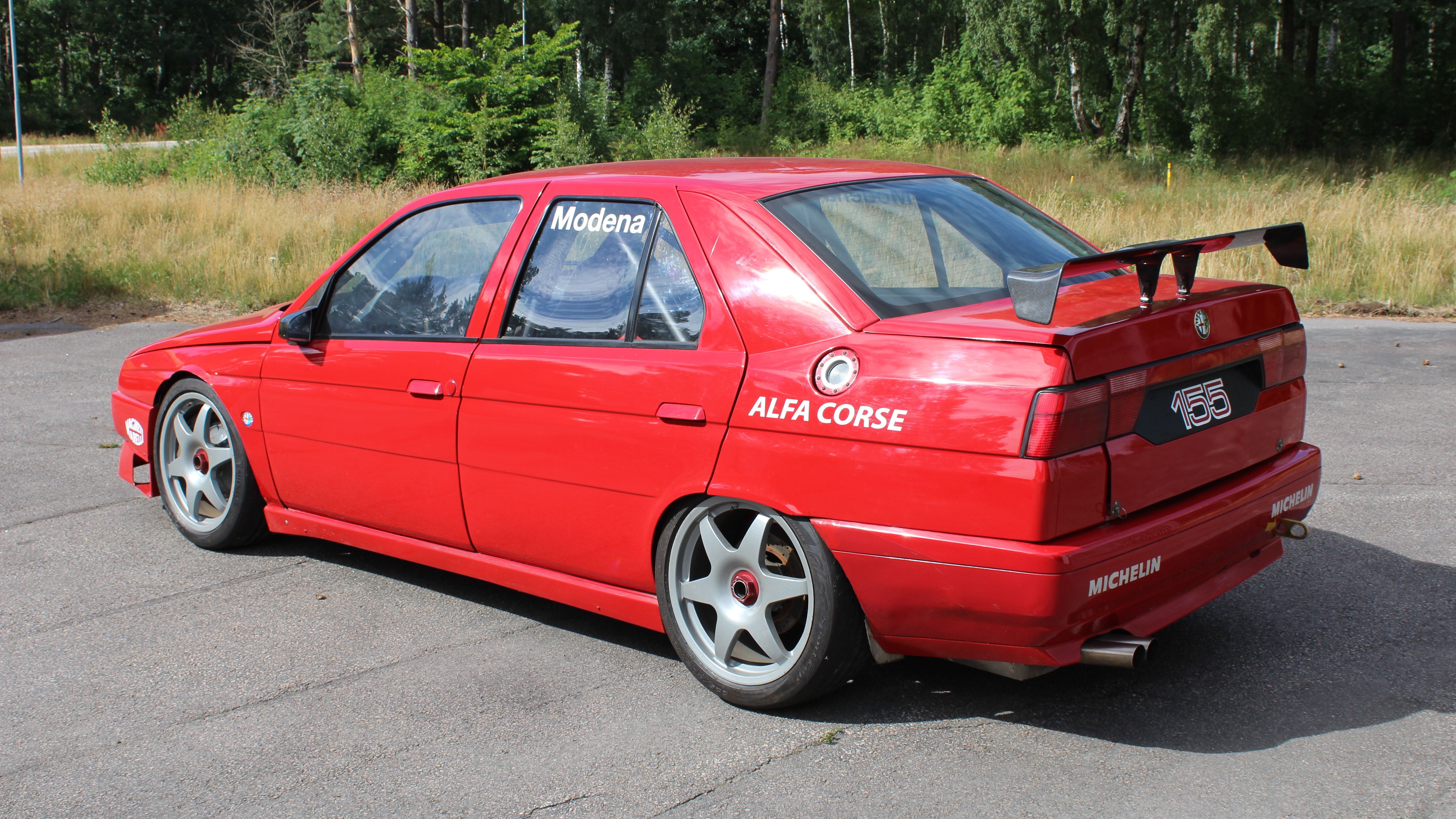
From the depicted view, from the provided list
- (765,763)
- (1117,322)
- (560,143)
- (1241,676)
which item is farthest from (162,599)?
(560,143)

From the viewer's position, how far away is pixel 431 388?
3.89 m

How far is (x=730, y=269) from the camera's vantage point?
327cm

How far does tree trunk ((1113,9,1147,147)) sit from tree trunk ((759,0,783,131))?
16292mm

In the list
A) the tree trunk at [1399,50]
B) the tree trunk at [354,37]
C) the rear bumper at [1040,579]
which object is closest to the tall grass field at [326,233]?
the rear bumper at [1040,579]

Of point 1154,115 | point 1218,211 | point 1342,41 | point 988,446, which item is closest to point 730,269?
point 988,446

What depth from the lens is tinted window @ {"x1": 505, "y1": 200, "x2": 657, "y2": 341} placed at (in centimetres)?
353

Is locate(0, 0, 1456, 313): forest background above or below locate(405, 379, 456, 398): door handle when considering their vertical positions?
above

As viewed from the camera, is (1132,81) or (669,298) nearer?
(669,298)

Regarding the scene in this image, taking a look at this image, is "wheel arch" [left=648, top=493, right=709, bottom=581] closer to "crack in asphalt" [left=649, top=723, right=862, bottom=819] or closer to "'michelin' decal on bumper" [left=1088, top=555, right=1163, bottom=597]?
"crack in asphalt" [left=649, top=723, right=862, bottom=819]

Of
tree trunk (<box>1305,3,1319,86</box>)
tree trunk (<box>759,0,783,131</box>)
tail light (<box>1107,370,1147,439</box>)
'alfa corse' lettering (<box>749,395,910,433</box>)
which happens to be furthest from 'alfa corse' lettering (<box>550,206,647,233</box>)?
tree trunk (<box>759,0,783,131</box>)

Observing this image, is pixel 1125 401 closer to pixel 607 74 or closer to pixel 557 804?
pixel 557 804

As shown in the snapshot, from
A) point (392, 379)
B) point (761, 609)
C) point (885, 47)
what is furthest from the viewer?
point (885, 47)

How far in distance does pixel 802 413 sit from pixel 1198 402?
1102mm

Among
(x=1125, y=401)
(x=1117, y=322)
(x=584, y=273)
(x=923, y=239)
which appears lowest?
(x=1125, y=401)
